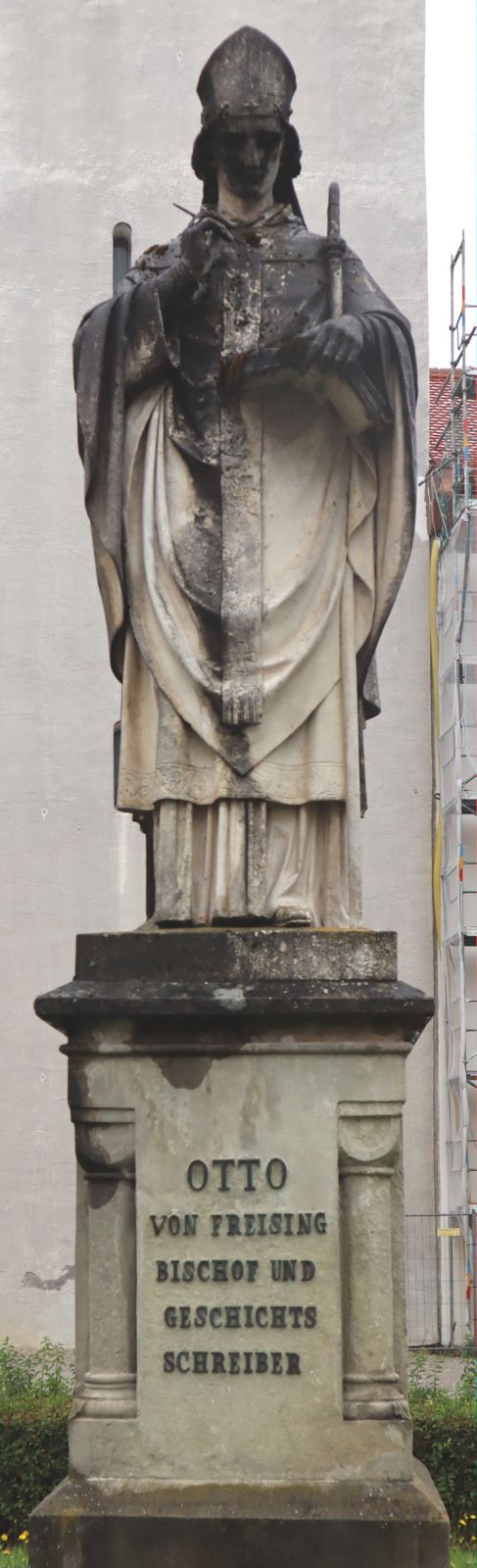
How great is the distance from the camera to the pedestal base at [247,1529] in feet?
18.2

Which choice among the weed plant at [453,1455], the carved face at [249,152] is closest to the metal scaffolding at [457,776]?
the weed plant at [453,1455]

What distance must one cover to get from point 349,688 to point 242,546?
0.56m

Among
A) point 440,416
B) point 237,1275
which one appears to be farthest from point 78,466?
point 237,1275

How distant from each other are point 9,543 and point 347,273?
1112 centimetres

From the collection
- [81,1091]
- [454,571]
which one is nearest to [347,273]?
[81,1091]

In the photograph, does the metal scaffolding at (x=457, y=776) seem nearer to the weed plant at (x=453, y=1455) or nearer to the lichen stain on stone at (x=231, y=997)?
the weed plant at (x=453, y=1455)

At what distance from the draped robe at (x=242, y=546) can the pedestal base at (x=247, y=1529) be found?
66.7 inches

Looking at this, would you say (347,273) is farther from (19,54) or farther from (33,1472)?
(19,54)

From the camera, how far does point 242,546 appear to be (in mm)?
6512

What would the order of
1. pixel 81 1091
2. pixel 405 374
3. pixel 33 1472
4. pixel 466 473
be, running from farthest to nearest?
pixel 466 473 → pixel 33 1472 → pixel 405 374 → pixel 81 1091

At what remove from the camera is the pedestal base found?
18.2 ft

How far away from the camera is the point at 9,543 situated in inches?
695

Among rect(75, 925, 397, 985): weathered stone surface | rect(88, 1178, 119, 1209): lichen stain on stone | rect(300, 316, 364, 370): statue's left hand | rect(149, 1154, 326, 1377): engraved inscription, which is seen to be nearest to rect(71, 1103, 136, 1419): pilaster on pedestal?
rect(88, 1178, 119, 1209): lichen stain on stone

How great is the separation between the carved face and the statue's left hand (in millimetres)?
722
